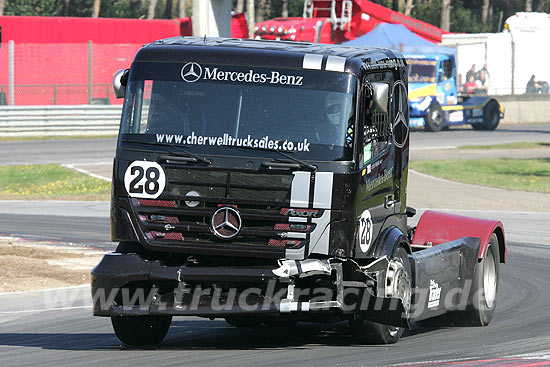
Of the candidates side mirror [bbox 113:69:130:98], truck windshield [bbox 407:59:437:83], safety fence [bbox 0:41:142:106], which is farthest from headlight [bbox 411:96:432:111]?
side mirror [bbox 113:69:130:98]

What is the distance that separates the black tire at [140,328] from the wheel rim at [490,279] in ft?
11.2

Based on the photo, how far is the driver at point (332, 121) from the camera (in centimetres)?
855

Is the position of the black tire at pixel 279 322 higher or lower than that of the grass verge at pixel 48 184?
higher

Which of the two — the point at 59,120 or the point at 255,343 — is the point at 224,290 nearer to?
the point at 255,343

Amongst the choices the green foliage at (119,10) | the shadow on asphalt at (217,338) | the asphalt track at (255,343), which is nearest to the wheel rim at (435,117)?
the asphalt track at (255,343)

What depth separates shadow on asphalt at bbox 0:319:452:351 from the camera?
357 inches

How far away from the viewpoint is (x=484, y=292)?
35.1 ft

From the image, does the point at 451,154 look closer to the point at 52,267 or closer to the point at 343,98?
the point at 52,267

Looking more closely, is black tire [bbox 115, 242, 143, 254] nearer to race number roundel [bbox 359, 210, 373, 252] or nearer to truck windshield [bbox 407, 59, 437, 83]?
race number roundel [bbox 359, 210, 373, 252]

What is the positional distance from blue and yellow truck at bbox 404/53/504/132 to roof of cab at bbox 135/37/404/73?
30.7 m

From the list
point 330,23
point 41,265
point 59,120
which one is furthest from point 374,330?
point 330,23

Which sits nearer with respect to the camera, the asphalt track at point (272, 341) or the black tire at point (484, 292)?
the asphalt track at point (272, 341)

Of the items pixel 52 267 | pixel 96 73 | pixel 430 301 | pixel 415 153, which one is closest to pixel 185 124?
pixel 430 301

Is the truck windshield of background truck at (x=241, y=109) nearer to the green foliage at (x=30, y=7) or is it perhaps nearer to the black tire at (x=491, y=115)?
the black tire at (x=491, y=115)
